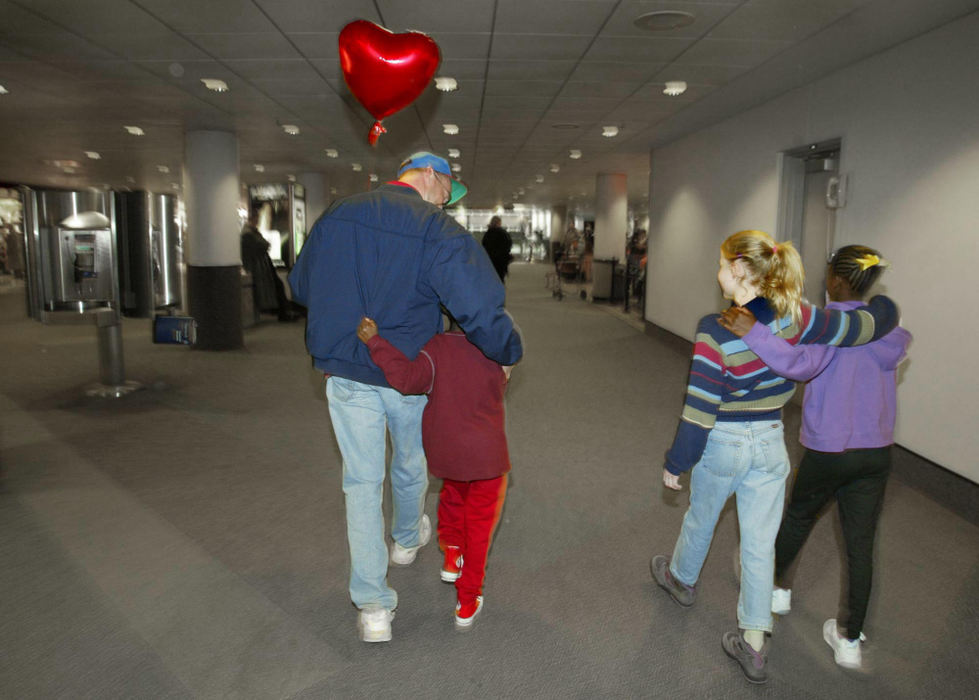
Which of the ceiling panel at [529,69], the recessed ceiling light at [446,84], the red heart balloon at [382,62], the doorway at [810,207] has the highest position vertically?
the recessed ceiling light at [446,84]

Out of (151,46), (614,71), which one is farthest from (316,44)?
(614,71)

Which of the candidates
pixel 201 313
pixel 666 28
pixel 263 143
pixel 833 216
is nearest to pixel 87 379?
pixel 201 313

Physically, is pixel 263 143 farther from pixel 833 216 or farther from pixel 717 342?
pixel 717 342

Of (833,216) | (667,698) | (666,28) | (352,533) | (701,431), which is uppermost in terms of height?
(666,28)

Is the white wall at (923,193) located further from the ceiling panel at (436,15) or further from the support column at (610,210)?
the support column at (610,210)

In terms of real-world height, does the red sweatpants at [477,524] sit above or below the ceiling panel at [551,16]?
below

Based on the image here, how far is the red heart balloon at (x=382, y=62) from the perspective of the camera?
3.29 metres

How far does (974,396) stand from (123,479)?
503 centimetres

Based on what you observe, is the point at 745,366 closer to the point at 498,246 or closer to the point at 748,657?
the point at 748,657

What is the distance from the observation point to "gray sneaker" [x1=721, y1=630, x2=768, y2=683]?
2.30 metres

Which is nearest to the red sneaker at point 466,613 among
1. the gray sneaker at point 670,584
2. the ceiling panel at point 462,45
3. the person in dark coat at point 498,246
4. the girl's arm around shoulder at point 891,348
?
the gray sneaker at point 670,584

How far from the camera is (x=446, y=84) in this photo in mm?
6234

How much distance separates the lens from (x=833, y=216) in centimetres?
582

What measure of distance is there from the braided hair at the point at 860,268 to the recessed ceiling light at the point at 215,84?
5.63 m
